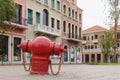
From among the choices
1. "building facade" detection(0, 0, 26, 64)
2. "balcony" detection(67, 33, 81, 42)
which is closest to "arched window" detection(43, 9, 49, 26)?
"building facade" detection(0, 0, 26, 64)

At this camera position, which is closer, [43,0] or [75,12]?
[43,0]

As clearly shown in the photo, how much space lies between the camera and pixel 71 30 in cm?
5269

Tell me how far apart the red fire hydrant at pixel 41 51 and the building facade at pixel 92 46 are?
252 feet

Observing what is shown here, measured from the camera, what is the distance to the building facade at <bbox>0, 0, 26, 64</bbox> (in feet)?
110

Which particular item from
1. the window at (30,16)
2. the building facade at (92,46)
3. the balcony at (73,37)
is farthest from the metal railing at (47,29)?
the building facade at (92,46)

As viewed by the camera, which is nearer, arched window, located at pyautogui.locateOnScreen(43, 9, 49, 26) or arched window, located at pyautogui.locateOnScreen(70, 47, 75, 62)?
arched window, located at pyautogui.locateOnScreen(43, 9, 49, 26)

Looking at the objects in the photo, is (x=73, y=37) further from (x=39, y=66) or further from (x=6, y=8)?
(x=39, y=66)

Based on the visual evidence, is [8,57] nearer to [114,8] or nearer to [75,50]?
[114,8]

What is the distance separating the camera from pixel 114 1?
149ft

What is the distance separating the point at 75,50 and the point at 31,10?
56.6 feet

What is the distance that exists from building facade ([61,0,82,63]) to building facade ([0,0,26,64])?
42.7 ft

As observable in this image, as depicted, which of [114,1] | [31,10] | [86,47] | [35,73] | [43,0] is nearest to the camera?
[35,73]

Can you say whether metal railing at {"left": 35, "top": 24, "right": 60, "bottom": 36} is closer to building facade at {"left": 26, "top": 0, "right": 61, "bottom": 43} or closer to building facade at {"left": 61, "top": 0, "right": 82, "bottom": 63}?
building facade at {"left": 26, "top": 0, "right": 61, "bottom": 43}

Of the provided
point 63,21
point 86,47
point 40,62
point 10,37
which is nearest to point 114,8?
point 63,21
